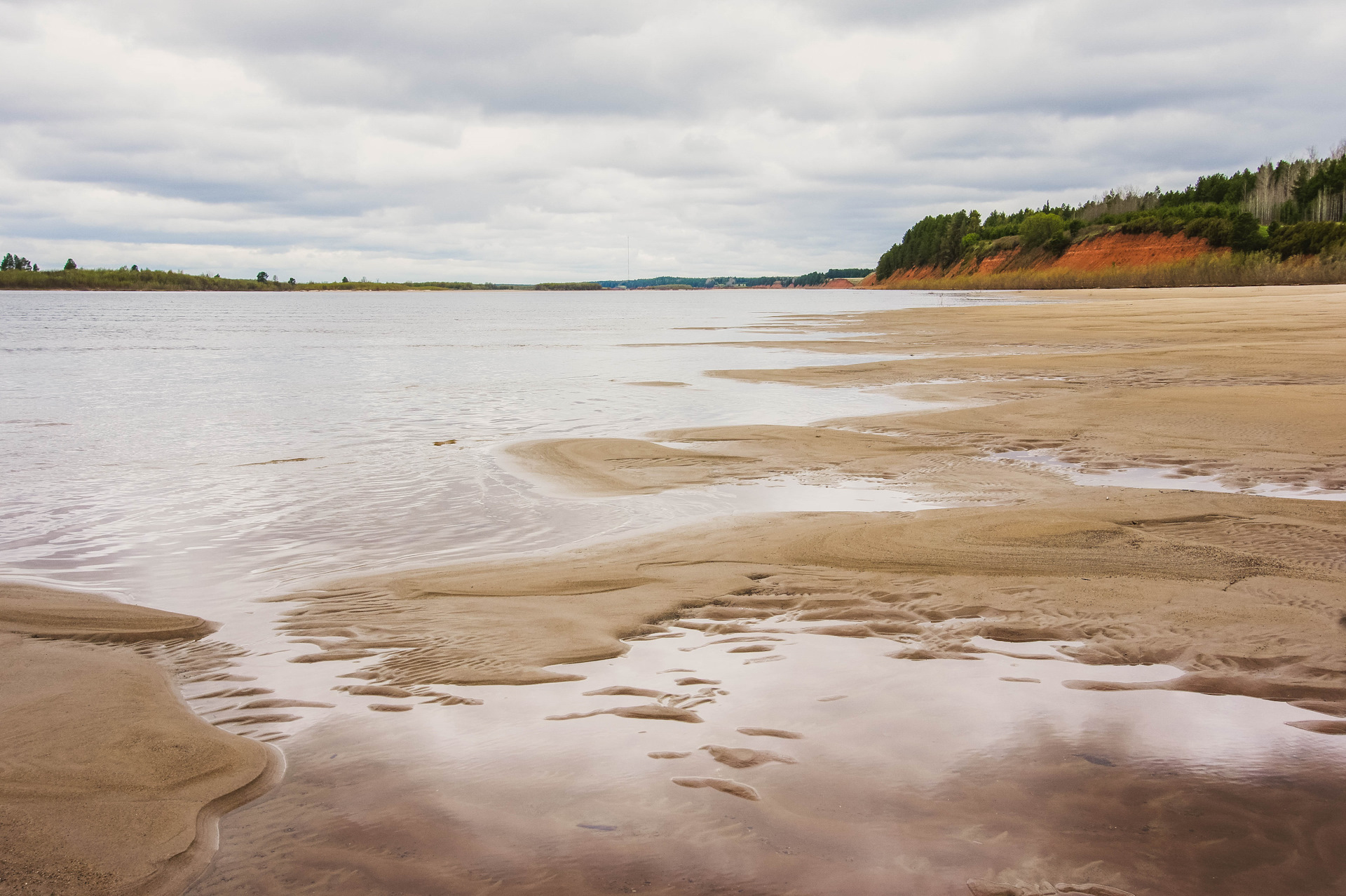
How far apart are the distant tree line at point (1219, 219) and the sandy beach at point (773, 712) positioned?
59467 mm

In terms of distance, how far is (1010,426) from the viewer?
27.2 feet

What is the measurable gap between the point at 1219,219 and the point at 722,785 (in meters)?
81.2

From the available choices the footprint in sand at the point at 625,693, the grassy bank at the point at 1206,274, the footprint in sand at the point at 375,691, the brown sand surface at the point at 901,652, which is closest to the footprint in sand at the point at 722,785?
the brown sand surface at the point at 901,652

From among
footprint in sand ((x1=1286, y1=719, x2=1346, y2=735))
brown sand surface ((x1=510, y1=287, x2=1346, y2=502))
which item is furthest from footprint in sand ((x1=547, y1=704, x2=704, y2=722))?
brown sand surface ((x1=510, y1=287, x2=1346, y2=502))

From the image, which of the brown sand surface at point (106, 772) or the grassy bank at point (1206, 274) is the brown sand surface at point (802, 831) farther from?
the grassy bank at point (1206, 274)

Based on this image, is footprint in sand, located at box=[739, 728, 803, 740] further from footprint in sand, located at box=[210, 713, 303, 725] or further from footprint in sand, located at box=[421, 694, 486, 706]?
footprint in sand, located at box=[210, 713, 303, 725]

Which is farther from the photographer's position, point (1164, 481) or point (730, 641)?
point (1164, 481)

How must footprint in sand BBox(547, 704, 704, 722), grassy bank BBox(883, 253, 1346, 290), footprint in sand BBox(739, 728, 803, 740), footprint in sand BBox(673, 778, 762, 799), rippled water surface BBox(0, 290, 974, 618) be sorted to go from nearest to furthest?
1. footprint in sand BBox(673, 778, 762, 799)
2. footprint in sand BBox(739, 728, 803, 740)
3. footprint in sand BBox(547, 704, 704, 722)
4. rippled water surface BBox(0, 290, 974, 618)
5. grassy bank BBox(883, 253, 1346, 290)

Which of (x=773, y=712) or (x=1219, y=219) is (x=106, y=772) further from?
(x=1219, y=219)

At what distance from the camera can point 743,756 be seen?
2406mm

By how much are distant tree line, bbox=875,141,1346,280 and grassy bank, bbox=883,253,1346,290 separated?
2.49 meters

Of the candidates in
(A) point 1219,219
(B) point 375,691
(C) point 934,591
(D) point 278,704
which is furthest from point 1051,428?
(A) point 1219,219

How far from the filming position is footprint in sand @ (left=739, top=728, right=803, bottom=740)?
252 centimetres

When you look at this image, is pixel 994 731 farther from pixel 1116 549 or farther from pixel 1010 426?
pixel 1010 426
